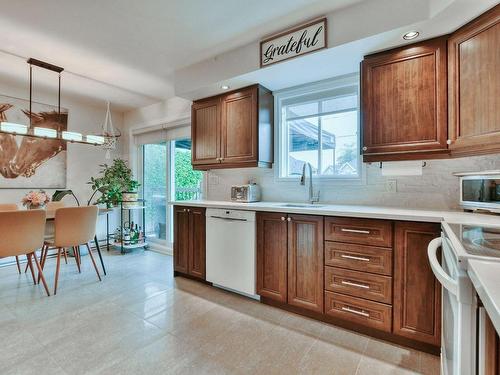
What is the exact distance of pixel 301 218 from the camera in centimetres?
222

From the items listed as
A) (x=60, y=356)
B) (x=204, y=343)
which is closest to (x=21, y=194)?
(x=60, y=356)

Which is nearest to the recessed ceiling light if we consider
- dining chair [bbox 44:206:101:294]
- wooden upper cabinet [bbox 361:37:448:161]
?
wooden upper cabinet [bbox 361:37:448:161]

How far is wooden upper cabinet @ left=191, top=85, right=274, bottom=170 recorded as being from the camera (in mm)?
2859

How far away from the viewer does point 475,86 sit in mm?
1702

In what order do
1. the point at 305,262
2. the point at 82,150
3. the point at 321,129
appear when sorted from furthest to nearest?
1. the point at 82,150
2. the point at 321,129
3. the point at 305,262

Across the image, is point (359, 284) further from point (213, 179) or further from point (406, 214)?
point (213, 179)

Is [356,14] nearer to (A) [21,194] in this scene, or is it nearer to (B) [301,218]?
(B) [301,218]

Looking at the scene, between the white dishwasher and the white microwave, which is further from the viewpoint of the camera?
the white dishwasher

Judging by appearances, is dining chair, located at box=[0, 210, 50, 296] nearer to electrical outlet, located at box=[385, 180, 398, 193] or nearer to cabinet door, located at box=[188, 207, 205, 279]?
cabinet door, located at box=[188, 207, 205, 279]

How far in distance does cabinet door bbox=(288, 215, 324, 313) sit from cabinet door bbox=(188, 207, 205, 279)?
1.09m

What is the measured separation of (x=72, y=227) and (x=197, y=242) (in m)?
1.40

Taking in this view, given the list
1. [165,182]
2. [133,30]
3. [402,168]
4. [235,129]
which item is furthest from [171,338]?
[165,182]

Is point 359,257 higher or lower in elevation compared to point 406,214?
lower

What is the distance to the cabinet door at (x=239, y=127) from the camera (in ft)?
9.36
